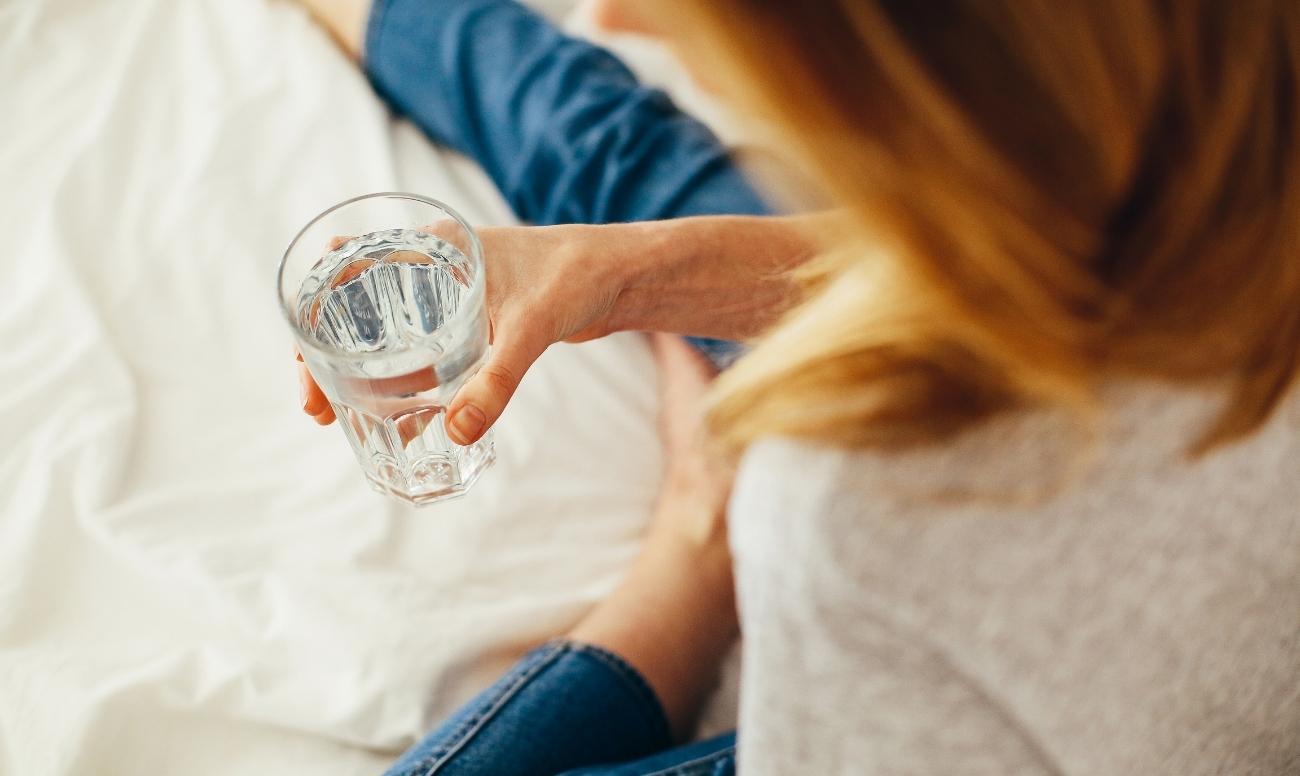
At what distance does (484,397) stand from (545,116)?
1.48 feet

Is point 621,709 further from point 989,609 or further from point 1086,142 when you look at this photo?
point 1086,142

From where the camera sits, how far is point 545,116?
953 millimetres

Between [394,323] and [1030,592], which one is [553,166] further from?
[1030,592]

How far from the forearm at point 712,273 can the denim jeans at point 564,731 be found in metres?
0.25

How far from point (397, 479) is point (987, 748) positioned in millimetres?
406

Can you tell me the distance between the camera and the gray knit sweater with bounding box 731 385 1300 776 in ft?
1.34

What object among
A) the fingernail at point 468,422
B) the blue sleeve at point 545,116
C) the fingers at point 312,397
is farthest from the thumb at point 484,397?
the blue sleeve at point 545,116

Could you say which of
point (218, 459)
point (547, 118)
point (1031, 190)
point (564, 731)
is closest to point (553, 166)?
point (547, 118)

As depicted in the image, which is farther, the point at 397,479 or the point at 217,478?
the point at 217,478

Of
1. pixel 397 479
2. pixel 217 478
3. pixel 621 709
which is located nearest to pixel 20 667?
pixel 217 478

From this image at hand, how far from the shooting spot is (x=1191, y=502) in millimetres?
417

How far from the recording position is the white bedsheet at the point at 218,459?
0.73 metres

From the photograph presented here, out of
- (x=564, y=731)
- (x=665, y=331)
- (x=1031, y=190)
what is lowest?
(x=564, y=731)

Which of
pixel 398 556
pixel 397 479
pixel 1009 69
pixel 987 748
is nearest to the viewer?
pixel 1009 69
